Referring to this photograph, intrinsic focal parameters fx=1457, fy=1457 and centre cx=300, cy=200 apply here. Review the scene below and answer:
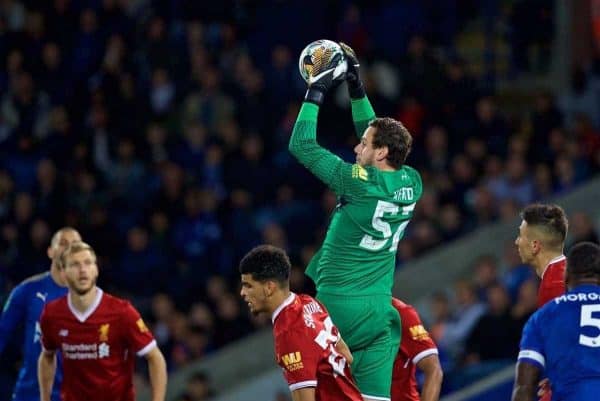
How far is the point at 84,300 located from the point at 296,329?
178 cm

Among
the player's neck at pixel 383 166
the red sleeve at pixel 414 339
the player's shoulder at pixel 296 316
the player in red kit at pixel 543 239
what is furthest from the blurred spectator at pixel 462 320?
the player's shoulder at pixel 296 316

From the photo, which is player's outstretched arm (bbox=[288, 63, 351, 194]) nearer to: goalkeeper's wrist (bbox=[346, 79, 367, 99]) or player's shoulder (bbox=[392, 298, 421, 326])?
goalkeeper's wrist (bbox=[346, 79, 367, 99])

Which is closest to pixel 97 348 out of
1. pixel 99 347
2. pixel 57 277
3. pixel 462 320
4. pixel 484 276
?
pixel 99 347

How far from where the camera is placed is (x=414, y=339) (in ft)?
27.5

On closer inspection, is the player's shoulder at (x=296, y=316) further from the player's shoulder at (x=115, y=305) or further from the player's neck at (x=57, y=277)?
the player's neck at (x=57, y=277)

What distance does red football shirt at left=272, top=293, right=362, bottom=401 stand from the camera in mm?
7273

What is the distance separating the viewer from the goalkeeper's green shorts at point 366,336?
26.0 feet

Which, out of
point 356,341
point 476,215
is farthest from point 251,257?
point 476,215

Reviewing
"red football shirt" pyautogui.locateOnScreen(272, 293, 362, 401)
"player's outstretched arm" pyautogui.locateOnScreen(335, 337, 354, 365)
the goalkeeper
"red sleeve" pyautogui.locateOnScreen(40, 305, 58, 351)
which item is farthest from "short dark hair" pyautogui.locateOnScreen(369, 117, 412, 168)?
"red sleeve" pyautogui.locateOnScreen(40, 305, 58, 351)

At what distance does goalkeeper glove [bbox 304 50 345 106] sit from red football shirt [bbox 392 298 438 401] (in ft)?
4.38

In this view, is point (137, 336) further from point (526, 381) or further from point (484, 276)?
point (484, 276)

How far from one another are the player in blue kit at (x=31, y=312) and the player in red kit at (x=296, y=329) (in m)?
2.33

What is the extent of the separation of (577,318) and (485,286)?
21.0 feet

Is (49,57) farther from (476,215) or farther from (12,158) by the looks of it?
(476,215)
